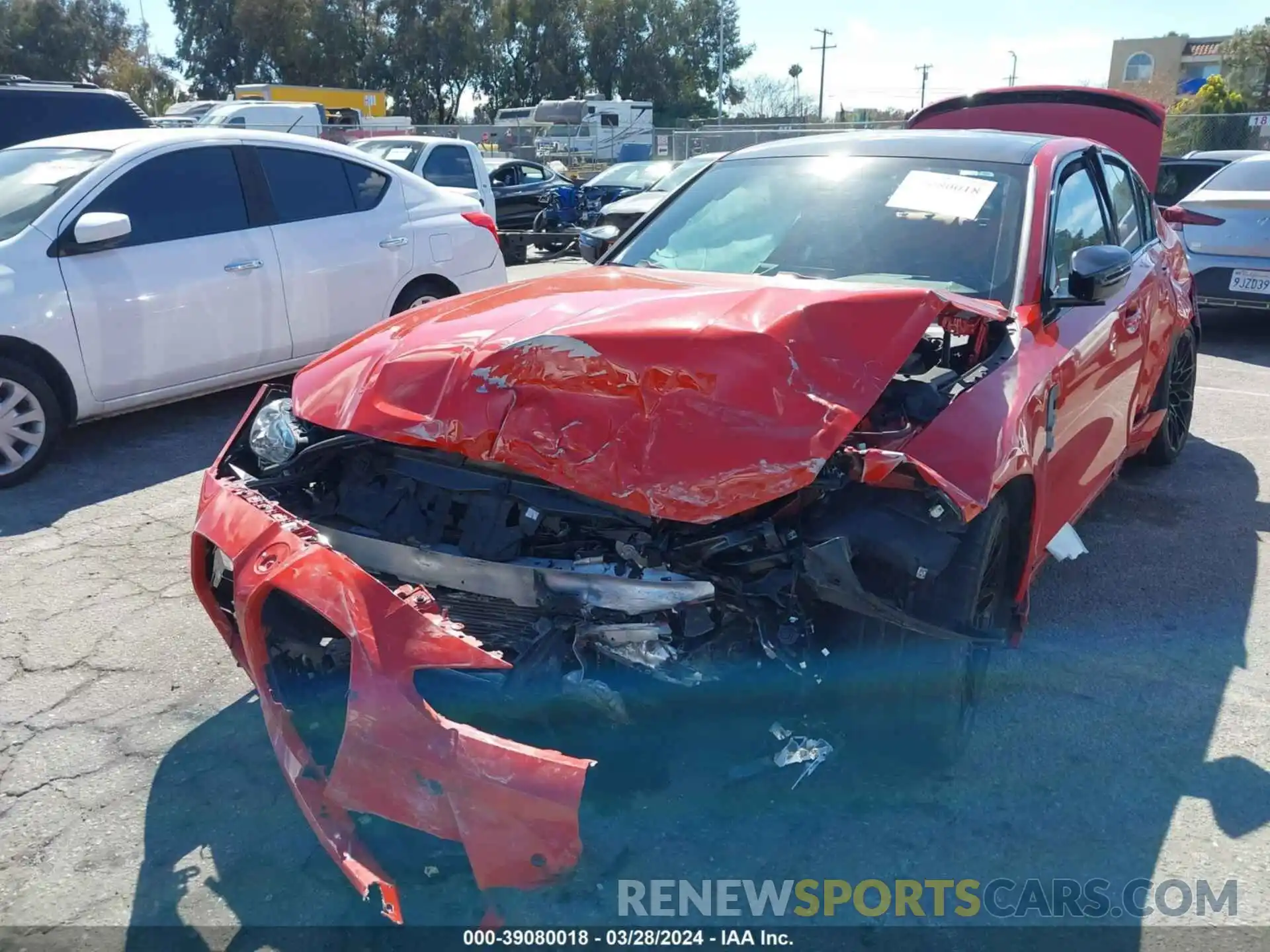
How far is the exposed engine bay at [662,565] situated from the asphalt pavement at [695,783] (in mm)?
380

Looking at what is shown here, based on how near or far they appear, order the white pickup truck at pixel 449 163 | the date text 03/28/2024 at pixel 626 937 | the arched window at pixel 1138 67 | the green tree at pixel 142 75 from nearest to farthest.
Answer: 1. the date text 03/28/2024 at pixel 626 937
2. the white pickup truck at pixel 449 163
3. the green tree at pixel 142 75
4. the arched window at pixel 1138 67

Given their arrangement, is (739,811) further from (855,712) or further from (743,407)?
(743,407)

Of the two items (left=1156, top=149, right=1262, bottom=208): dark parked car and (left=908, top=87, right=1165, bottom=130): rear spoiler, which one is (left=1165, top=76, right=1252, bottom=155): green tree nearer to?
(left=1156, top=149, right=1262, bottom=208): dark parked car

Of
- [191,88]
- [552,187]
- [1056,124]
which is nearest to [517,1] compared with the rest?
[191,88]

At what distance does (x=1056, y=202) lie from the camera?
11.9 feet

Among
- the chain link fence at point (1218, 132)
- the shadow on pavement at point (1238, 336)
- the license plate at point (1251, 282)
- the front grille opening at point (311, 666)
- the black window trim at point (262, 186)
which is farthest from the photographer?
the chain link fence at point (1218, 132)

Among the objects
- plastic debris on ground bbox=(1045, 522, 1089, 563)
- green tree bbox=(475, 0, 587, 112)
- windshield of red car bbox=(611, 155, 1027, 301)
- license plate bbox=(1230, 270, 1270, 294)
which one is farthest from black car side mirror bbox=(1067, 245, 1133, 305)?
green tree bbox=(475, 0, 587, 112)

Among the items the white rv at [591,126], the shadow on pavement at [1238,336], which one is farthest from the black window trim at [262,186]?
the white rv at [591,126]

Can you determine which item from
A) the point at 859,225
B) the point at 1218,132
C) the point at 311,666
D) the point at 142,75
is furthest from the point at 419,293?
the point at 142,75

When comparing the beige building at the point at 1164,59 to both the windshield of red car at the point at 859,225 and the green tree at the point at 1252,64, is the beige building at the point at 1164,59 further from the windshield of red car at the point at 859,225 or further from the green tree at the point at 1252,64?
the windshield of red car at the point at 859,225

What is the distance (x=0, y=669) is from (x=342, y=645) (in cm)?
159

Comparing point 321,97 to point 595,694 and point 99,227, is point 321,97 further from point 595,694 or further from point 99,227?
point 595,694

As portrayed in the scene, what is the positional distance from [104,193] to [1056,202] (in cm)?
477

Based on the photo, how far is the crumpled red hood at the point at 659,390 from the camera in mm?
2361
